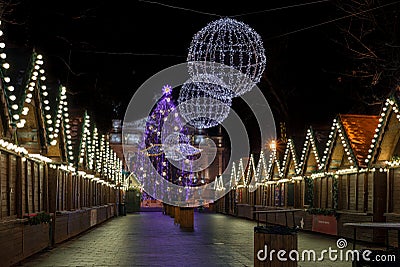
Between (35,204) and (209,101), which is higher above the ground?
(209,101)

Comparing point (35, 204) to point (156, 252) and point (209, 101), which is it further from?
point (209, 101)

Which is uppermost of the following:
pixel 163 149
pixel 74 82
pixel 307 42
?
pixel 307 42

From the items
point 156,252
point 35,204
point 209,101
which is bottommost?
point 156,252

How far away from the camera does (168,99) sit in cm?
5056

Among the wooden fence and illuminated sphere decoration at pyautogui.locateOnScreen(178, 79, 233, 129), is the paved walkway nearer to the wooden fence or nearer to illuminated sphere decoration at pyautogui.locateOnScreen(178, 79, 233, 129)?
the wooden fence

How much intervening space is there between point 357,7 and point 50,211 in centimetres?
1370

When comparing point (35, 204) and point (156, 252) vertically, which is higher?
point (35, 204)

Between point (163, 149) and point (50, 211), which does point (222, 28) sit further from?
point (163, 149)

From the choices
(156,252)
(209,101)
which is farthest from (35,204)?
(209,101)

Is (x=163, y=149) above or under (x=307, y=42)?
under

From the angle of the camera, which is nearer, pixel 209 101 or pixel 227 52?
pixel 227 52

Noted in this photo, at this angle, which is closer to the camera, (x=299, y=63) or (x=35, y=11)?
(x=35, y=11)

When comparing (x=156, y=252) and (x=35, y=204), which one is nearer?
(x=156, y=252)

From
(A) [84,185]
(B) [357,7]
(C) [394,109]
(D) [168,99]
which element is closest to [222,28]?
(C) [394,109]
